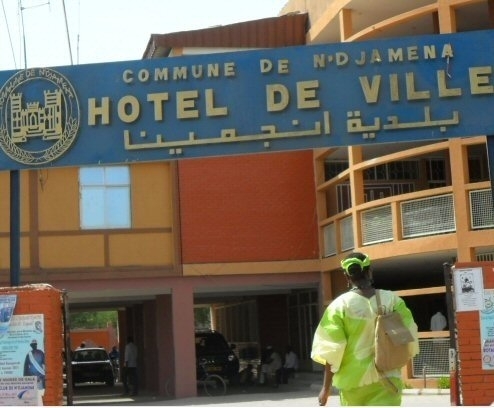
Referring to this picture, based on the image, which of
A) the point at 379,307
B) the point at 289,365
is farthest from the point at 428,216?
the point at 379,307

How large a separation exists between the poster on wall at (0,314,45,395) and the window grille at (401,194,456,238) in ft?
38.3

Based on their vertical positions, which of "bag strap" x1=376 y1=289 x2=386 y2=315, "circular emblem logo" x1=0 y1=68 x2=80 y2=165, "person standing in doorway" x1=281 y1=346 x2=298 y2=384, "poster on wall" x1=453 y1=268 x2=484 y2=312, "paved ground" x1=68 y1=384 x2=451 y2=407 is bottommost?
"paved ground" x1=68 y1=384 x2=451 y2=407

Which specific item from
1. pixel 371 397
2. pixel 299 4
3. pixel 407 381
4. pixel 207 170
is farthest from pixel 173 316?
pixel 371 397

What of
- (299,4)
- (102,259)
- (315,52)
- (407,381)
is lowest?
(407,381)

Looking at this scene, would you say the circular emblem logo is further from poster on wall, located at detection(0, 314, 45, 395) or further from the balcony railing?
the balcony railing

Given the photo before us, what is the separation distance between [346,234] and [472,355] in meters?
12.7

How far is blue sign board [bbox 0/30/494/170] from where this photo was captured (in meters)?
12.5

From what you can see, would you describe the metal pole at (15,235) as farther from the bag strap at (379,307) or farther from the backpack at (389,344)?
the backpack at (389,344)

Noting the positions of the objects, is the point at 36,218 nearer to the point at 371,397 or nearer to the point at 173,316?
the point at 173,316

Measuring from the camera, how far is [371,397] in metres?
6.24

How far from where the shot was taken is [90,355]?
34.3 metres

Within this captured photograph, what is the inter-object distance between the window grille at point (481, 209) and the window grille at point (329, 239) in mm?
4689

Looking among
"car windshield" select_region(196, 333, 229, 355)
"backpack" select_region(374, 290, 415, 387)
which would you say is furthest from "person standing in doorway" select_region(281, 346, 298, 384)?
"backpack" select_region(374, 290, 415, 387)

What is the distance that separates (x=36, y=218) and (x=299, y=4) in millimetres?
9949
